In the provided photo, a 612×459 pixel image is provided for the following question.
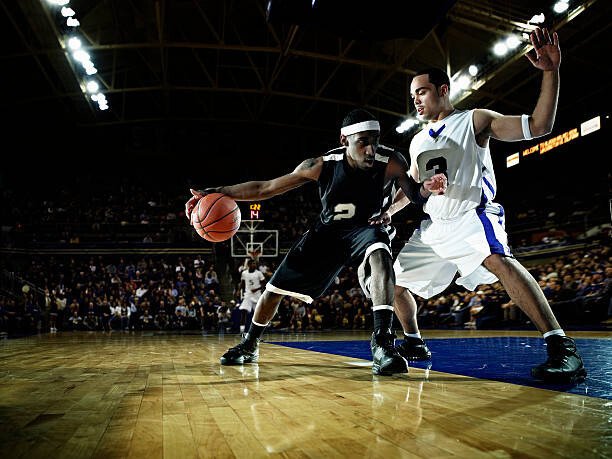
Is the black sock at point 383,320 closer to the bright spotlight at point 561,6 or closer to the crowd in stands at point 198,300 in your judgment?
the crowd in stands at point 198,300

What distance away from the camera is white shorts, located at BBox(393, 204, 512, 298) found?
9.77ft

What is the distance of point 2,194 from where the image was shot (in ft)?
71.9

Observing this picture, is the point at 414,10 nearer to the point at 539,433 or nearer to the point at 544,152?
the point at 539,433

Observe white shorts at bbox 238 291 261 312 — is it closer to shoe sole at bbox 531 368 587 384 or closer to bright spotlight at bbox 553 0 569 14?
shoe sole at bbox 531 368 587 384

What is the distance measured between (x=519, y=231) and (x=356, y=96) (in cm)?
820

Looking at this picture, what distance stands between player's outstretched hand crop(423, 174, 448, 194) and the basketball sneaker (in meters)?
1.77

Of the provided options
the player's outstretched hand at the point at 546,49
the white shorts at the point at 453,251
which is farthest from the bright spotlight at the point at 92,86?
the player's outstretched hand at the point at 546,49

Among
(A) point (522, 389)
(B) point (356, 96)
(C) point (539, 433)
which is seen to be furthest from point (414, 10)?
(B) point (356, 96)

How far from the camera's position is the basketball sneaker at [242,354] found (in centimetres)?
395

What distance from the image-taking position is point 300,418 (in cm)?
182

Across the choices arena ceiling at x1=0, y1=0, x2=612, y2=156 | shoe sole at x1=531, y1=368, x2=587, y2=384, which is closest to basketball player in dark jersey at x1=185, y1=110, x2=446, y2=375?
shoe sole at x1=531, y1=368, x2=587, y2=384

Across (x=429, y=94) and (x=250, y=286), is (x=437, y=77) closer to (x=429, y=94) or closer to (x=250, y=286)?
(x=429, y=94)

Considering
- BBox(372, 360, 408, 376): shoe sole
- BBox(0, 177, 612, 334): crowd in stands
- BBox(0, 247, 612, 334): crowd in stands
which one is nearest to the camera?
BBox(372, 360, 408, 376): shoe sole

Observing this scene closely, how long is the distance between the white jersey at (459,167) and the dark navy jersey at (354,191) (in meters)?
0.38
